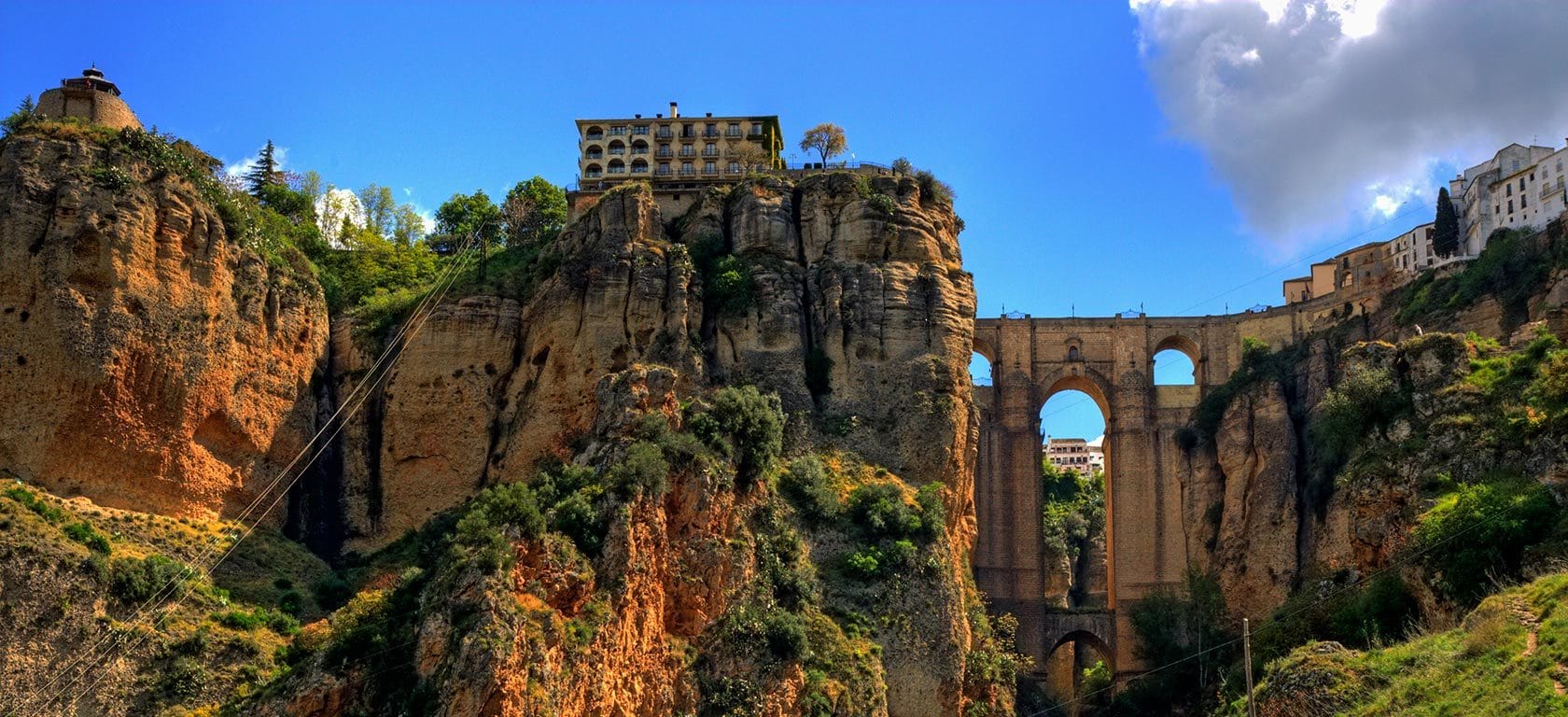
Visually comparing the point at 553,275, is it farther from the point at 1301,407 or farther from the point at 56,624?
the point at 1301,407

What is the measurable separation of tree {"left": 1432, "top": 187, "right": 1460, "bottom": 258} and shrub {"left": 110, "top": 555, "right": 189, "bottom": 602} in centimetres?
5195

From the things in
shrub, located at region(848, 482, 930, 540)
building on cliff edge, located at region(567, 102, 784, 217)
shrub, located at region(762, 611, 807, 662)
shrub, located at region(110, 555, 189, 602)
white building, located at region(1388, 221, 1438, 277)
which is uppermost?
building on cliff edge, located at region(567, 102, 784, 217)

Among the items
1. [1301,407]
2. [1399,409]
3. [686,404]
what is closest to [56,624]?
[686,404]

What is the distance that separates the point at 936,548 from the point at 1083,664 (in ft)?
103

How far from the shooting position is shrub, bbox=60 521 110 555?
5522cm

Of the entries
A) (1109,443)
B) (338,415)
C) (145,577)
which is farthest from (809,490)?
(1109,443)

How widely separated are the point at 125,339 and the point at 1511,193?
5374 centimetres

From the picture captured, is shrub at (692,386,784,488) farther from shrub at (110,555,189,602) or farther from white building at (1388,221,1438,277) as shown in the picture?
white building at (1388,221,1438,277)

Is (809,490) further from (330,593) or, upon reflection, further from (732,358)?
(330,593)

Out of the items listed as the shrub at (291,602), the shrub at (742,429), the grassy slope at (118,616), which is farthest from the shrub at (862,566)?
the shrub at (291,602)

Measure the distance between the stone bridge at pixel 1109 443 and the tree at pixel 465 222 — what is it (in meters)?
20.0

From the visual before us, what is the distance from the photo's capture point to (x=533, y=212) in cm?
8194

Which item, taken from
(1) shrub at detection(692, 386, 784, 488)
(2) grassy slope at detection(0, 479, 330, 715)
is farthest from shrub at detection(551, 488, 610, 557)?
(2) grassy slope at detection(0, 479, 330, 715)

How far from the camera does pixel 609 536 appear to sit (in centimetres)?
5338
